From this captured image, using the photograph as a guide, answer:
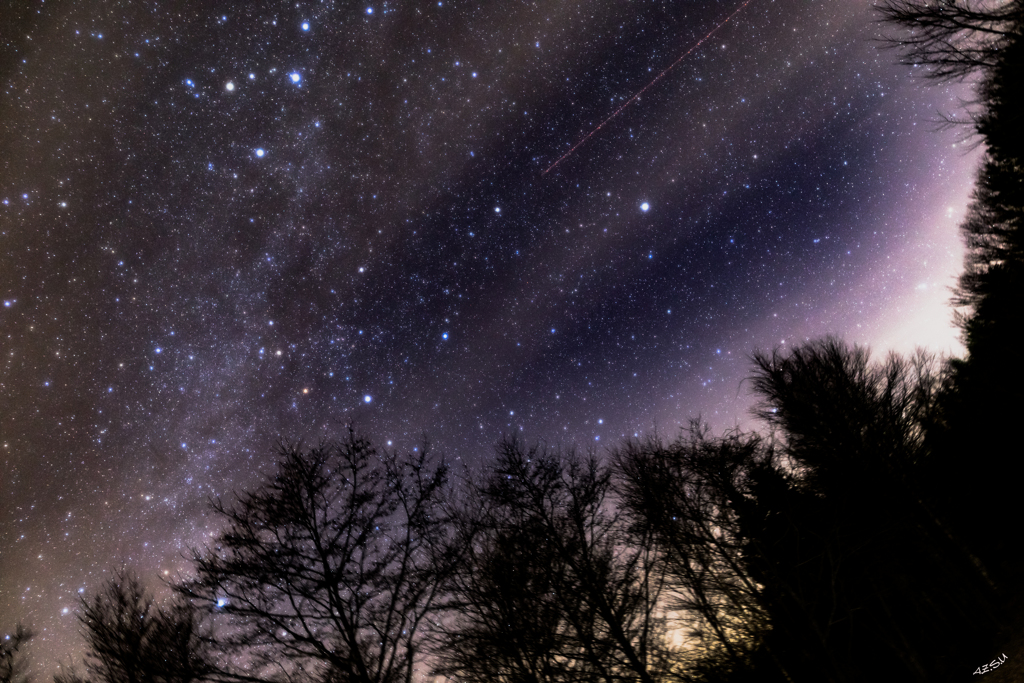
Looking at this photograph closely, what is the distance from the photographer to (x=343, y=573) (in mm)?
8180

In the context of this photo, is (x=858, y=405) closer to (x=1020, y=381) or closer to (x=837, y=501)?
(x=837, y=501)

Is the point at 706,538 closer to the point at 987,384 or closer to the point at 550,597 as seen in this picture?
the point at 550,597

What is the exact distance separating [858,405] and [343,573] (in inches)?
676

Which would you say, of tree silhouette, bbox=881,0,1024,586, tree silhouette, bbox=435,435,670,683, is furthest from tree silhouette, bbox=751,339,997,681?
tree silhouette, bbox=435,435,670,683

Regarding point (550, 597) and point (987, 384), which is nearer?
point (550, 597)

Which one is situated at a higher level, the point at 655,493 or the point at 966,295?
the point at 966,295

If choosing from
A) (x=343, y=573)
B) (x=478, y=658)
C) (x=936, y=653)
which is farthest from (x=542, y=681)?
(x=936, y=653)
